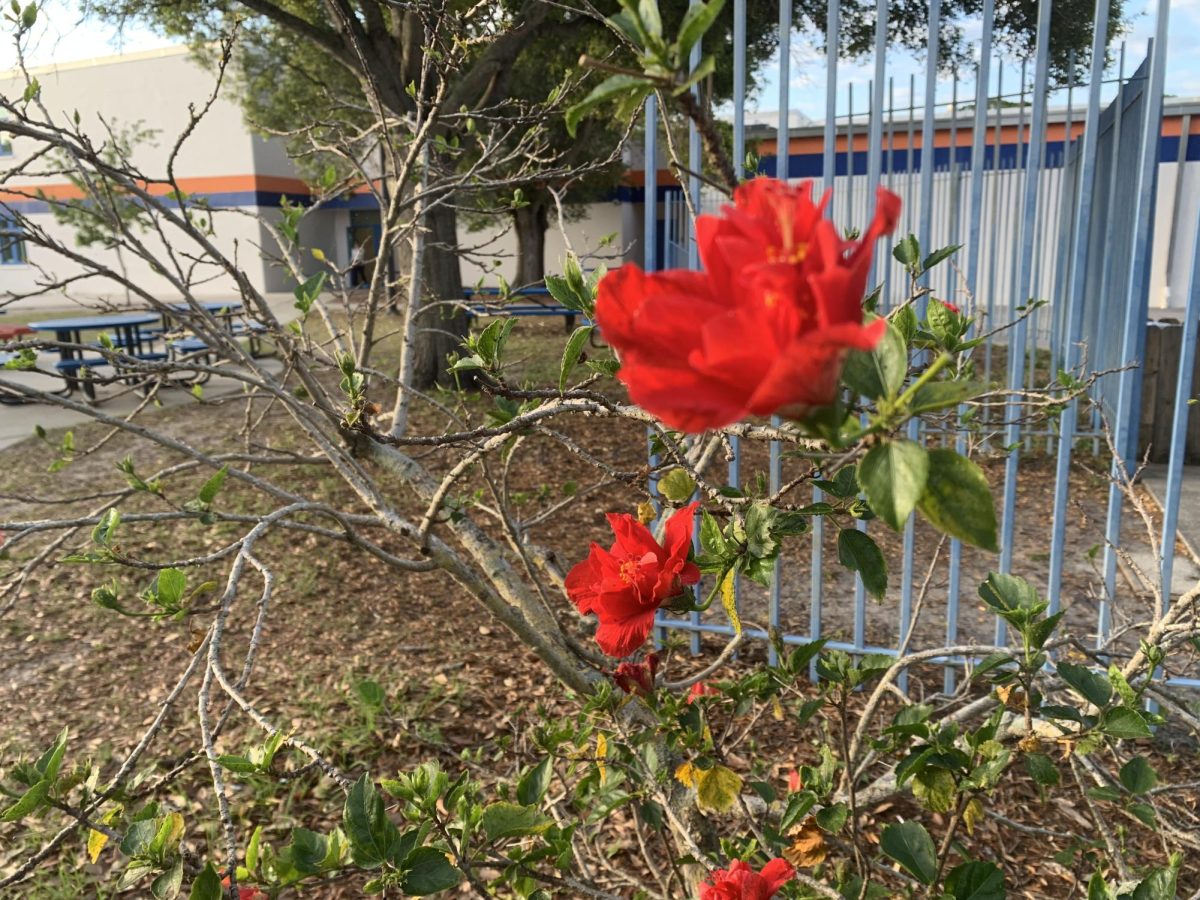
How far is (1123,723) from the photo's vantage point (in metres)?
1.09

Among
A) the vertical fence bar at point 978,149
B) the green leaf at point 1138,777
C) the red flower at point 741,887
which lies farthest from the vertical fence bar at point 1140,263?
the red flower at point 741,887

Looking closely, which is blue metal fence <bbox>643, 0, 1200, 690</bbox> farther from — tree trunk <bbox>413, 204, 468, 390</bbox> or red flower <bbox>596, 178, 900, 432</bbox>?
tree trunk <bbox>413, 204, 468, 390</bbox>

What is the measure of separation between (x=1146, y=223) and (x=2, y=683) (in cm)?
400

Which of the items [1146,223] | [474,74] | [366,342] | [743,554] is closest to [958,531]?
[743,554]

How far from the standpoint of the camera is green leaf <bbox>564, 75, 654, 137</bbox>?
0.57 m

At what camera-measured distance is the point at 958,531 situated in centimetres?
50

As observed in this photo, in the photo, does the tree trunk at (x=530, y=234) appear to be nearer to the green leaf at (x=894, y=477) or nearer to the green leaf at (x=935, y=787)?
the green leaf at (x=935, y=787)

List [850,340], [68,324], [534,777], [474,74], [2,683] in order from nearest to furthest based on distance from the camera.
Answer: [850,340] < [534,777] < [2,683] < [474,74] < [68,324]

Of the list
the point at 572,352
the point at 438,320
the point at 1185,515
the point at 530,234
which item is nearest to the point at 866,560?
the point at 572,352

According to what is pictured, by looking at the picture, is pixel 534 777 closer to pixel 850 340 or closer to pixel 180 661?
pixel 850 340

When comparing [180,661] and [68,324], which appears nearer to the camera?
[180,661]

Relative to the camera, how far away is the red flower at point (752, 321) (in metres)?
0.43

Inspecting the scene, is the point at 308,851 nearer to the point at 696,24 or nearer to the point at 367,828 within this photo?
the point at 367,828

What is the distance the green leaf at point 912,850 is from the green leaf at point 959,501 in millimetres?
767
